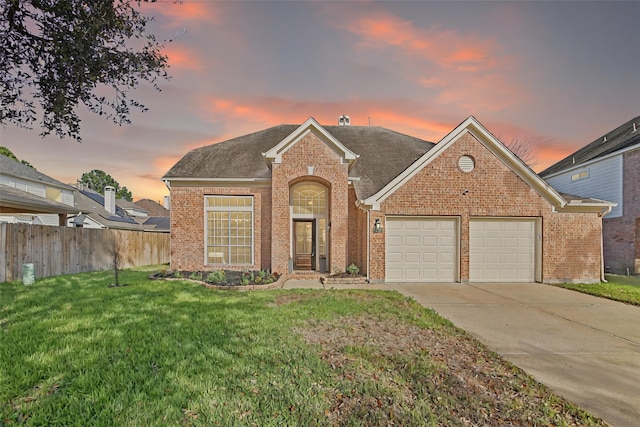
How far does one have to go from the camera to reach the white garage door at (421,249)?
11.0m

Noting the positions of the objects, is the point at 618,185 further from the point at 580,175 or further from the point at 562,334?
the point at 562,334

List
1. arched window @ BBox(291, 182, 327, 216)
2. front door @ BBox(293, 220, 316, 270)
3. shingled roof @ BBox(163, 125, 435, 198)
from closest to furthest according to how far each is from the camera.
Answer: shingled roof @ BBox(163, 125, 435, 198) → arched window @ BBox(291, 182, 327, 216) → front door @ BBox(293, 220, 316, 270)

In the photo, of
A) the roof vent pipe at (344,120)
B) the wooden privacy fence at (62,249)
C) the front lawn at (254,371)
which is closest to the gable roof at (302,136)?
the front lawn at (254,371)

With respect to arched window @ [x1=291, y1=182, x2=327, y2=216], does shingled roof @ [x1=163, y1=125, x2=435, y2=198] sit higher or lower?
higher

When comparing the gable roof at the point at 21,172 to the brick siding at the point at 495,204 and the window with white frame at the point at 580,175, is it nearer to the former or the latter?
the brick siding at the point at 495,204

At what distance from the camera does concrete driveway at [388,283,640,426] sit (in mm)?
3514

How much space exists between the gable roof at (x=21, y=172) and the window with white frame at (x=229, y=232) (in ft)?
61.4

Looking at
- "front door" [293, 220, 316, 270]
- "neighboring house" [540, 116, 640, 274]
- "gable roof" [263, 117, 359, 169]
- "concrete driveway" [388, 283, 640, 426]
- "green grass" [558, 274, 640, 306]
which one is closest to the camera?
"concrete driveway" [388, 283, 640, 426]

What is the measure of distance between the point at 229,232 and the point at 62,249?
646 cm

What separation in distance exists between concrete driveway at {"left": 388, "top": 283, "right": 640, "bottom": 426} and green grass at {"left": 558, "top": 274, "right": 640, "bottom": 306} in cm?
48

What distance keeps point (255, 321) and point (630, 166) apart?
18254mm

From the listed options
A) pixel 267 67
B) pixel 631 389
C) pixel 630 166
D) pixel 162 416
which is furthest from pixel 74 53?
pixel 630 166

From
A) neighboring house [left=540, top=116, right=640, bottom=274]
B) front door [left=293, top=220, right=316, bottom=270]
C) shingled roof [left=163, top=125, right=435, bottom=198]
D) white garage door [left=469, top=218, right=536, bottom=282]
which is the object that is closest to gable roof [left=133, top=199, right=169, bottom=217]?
shingled roof [left=163, top=125, right=435, bottom=198]

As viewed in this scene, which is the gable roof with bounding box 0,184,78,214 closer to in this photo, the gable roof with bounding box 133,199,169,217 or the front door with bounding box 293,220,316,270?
the front door with bounding box 293,220,316,270
